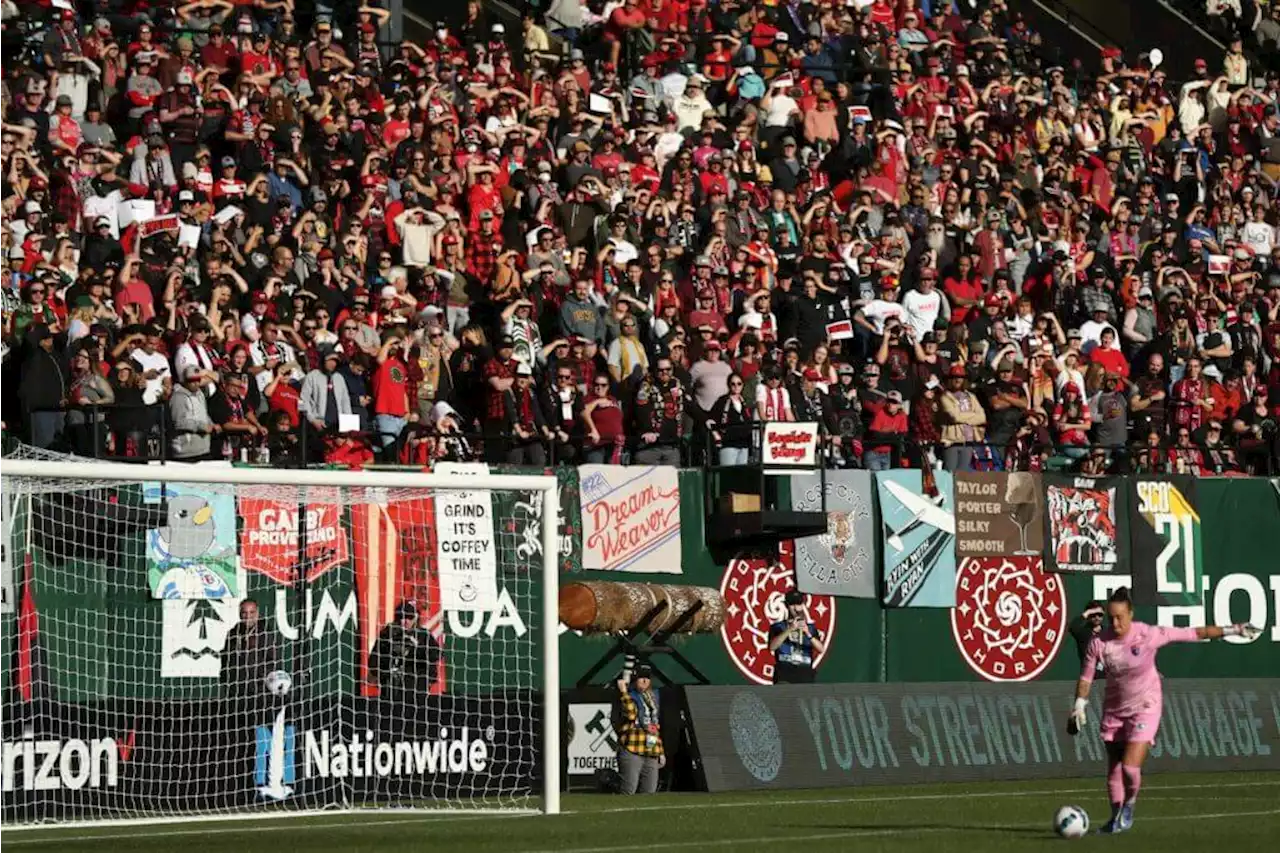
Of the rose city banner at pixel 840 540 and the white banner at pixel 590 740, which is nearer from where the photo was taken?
the white banner at pixel 590 740

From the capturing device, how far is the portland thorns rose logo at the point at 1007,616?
89.3ft

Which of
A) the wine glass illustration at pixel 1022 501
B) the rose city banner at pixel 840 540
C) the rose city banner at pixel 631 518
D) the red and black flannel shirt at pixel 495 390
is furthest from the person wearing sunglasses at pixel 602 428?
the wine glass illustration at pixel 1022 501

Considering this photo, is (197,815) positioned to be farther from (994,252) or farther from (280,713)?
(994,252)

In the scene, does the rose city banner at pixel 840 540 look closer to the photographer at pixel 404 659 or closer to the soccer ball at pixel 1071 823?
the photographer at pixel 404 659

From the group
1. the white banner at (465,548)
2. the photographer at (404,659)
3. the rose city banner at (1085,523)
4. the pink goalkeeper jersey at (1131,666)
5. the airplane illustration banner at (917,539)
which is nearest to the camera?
the pink goalkeeper jersey at (1131,666)

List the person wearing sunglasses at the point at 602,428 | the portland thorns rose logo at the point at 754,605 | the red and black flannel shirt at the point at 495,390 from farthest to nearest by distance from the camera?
the portland thorns rose logo at the point at 754,605 < the person wearing sunglasses at the point at 602,428 < the red and black flannel shirt at the point at 495,390

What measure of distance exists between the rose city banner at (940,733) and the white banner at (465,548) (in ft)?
7.02

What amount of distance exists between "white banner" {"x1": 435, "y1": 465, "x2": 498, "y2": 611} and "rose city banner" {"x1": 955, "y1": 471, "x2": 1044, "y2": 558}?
6364 millimetres

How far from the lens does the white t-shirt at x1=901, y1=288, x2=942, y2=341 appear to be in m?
29.3

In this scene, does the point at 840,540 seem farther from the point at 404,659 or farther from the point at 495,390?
the point at 404,659

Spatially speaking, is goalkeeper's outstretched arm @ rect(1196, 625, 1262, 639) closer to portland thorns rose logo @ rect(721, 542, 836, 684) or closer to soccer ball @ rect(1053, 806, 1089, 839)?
soccer ball @ rect(1053, 806, 1089, 839)

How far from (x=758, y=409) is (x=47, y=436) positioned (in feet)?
25.6

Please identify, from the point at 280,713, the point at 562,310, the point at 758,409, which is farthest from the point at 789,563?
the point at 280,713

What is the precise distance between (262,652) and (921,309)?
11065 mm
